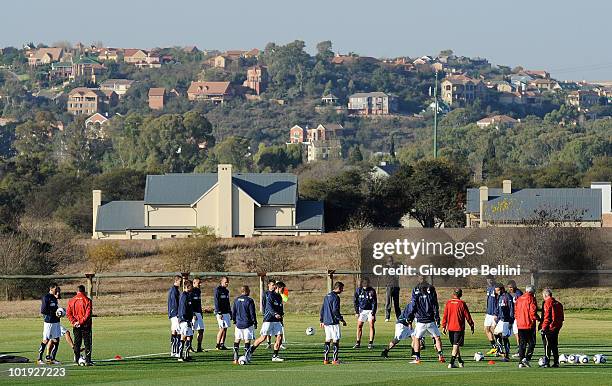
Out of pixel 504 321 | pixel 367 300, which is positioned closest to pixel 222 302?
pixel 367 300

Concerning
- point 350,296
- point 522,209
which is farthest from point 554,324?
point 522,209

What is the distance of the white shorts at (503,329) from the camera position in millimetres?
31016

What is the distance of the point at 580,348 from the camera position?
33.7m

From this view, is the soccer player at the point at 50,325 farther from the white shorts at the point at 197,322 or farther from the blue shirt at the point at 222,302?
the blue shirt at the point at 222,302

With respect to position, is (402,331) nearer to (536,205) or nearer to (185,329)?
(185,329)

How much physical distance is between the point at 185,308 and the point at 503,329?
22.3ft

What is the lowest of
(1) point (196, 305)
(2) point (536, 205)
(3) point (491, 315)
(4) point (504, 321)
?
(4) point (504, 321)

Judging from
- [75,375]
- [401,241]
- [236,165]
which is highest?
[236,165]

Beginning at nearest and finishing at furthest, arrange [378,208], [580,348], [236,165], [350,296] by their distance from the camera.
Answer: [580,348], [350,296], [378,208], [236,165]

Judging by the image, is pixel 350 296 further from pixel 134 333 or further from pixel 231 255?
pixel 231 255

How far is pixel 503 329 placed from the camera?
31000 millimetres

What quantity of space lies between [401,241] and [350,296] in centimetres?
452

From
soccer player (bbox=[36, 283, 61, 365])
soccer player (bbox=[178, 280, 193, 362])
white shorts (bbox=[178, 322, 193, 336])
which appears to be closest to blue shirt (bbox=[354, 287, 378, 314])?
soccer player (bbox=[178, 280, 193, 362])

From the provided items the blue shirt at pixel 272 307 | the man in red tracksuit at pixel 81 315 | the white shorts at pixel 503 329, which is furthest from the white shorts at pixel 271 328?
the white shorts at pixel 503 329
